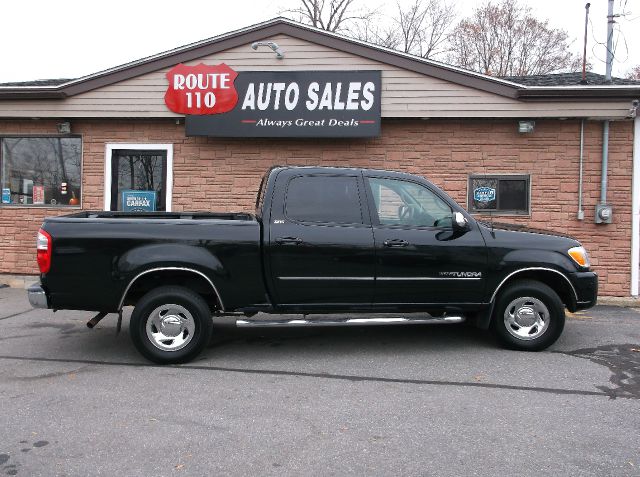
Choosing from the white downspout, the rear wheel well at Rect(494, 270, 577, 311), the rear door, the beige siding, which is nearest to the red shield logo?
the beige siding

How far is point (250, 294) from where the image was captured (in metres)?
5.48

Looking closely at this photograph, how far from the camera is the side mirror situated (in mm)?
5617

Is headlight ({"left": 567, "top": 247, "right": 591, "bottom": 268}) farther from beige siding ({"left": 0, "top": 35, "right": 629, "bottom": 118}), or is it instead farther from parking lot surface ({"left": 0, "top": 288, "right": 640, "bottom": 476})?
beige siding ({"left": 0, "top": 35, "right": 629, "bottom": 118})

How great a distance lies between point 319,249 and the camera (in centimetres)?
550

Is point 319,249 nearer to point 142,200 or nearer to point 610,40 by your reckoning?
point 142,200

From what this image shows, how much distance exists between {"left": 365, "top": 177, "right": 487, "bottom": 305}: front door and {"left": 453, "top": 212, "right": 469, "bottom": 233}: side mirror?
62mm

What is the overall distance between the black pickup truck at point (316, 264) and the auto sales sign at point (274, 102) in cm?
376

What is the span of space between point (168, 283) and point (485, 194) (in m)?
6.24

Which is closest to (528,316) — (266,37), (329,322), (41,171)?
(329,322)

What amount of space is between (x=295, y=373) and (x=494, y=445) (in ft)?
6.83

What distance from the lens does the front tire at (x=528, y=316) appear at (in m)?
5.77

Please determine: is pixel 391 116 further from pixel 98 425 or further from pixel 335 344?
pixel 98 425

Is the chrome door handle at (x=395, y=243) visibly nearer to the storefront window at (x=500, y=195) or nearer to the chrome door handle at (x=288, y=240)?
the chrome door handle at (x=288, y=240)

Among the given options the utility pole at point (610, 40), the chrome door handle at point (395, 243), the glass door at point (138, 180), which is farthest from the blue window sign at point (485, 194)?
the glass door at point (138, 180)
